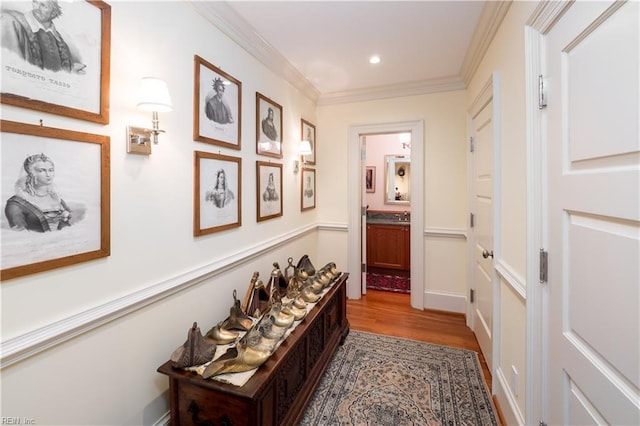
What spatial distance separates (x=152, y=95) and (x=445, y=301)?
330cm

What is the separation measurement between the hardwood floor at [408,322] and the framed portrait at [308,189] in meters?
1.32

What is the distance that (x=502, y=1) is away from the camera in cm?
164

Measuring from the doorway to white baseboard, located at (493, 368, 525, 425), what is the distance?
4.80ft

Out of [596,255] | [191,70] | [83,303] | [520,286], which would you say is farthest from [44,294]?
[520,286]

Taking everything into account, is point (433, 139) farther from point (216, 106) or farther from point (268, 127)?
point (216, 106)

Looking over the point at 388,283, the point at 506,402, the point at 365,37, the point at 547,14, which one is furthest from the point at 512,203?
the point at 388,283

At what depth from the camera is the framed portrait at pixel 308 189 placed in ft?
10.5

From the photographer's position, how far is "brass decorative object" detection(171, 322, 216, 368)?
1.34 metres

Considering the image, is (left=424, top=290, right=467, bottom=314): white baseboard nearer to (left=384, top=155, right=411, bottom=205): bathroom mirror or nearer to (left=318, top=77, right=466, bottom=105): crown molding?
(left=384, top=155, right=411, bottom=205): bathroom mirror

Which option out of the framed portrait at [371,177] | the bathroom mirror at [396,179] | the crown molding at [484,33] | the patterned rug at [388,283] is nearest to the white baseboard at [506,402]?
the patterned rug at [388,283]

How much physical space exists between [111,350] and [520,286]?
6.42ft

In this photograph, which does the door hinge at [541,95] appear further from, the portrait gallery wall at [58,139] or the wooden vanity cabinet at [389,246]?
the wooden vanity cabinet at [389,246]

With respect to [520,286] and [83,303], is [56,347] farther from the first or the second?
[520,286]

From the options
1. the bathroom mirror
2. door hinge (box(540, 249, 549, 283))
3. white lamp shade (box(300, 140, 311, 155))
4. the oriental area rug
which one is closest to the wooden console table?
the oriental area rug
